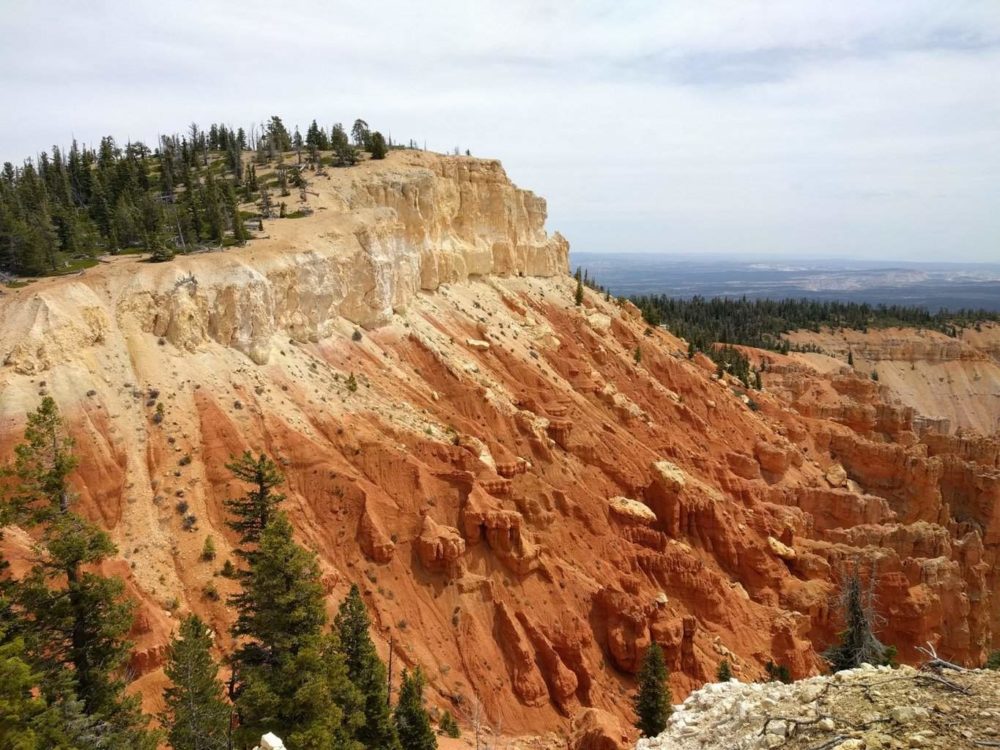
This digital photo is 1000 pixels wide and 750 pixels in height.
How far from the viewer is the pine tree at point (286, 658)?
15547 millimetres

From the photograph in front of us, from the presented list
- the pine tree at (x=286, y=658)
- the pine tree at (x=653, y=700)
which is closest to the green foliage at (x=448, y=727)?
the pine tree at (x=653, y=700)

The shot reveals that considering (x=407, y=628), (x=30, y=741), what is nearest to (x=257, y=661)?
(x=30, y=741)

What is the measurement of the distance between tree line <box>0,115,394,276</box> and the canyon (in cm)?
358

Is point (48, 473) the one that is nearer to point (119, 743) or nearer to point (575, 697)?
point (119, 743)

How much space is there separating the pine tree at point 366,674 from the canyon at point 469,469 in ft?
17.6

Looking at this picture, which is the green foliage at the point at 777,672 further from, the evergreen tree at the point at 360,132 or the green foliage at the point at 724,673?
the evergreen tree at the point at 360,132

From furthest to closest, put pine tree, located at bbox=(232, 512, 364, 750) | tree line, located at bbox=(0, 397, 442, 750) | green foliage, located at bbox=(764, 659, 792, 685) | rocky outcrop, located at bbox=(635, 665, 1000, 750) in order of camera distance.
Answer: green foliage, located at bbox=(764, 659, 792, 685) < pine tree, located at bbox=(232, 512, 364, 750) < tree line, located at bbox=(0, 397, 442, 750) < rocky outcrop, located at bbox=(635, 665, 1000, 750)

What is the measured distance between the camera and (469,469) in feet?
114

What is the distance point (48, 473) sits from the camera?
15266 mm

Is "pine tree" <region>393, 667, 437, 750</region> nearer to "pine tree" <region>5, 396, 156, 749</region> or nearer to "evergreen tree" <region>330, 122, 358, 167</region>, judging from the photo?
"pine tree" <region>5, 396, 156, 749</region>

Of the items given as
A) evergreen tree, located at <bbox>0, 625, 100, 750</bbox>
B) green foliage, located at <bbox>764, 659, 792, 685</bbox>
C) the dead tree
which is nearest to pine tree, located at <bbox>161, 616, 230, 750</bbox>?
evergreen tree, located at <bbox>0, 625, 100, 750</bbox>

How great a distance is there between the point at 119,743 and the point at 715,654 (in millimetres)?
29250

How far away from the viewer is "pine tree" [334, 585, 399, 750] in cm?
2109

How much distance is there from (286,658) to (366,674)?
6.37 m
